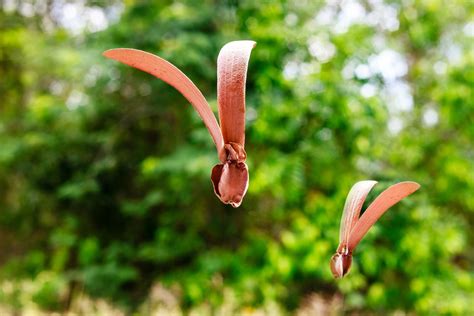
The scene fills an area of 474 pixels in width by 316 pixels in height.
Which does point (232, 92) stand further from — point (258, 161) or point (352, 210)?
point (258, 161)

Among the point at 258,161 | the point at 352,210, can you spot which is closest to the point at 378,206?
the point at 352,210

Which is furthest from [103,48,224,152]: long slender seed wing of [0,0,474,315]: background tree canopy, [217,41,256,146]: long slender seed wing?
[0,0,474,315]: background tree canopy

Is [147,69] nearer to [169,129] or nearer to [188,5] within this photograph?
[188,5]

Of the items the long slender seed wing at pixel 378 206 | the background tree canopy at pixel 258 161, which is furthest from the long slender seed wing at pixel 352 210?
the background tree canopy at pixel 258 161

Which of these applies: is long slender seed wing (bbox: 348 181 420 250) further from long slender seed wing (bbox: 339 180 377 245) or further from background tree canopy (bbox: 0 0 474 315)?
background tree canopy (bbox: 0 0 474 315)

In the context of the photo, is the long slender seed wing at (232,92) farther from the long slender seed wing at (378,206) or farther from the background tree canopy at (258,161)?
the background tree canopy at (258,161)

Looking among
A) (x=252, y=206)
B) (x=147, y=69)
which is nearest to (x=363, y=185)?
(x=147, y=69)
